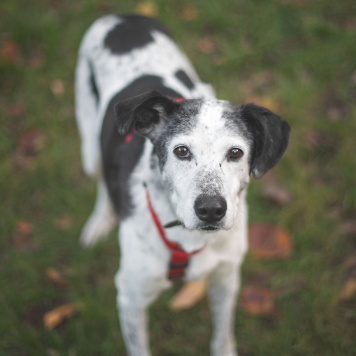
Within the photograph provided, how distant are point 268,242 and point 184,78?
1596mm

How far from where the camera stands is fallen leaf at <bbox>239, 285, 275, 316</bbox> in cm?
362

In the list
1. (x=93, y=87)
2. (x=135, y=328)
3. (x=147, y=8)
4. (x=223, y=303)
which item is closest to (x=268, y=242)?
(x=223, y=303)

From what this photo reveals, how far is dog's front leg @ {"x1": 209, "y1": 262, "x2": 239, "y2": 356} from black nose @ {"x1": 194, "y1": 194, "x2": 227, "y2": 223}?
692 mm

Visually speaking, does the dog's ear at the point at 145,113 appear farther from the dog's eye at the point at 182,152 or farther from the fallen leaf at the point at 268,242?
the fallen leaf at the point at 268,242

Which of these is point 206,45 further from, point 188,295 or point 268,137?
point 268,137

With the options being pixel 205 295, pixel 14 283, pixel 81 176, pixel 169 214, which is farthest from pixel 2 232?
pixel 169 214

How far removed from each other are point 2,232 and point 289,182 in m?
2.72

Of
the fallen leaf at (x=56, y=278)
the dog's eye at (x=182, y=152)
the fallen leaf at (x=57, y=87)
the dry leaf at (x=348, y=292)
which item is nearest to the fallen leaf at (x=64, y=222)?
the fallen leaf at (x=56, y=278)

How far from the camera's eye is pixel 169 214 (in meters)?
2.69

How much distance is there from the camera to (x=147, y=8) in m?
5.76

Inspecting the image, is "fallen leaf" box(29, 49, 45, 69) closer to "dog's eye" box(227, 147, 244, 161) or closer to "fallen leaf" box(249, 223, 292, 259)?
"fallen leaf" box(249, 223, 292, 259)

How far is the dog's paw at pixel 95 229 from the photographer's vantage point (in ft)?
13.6

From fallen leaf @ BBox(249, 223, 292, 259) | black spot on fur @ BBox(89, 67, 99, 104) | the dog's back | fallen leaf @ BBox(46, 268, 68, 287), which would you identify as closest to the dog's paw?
fallen leaf @ BBox(46, 268, 68, 287)

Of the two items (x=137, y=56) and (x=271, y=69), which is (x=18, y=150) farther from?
(x=271, y=69)
